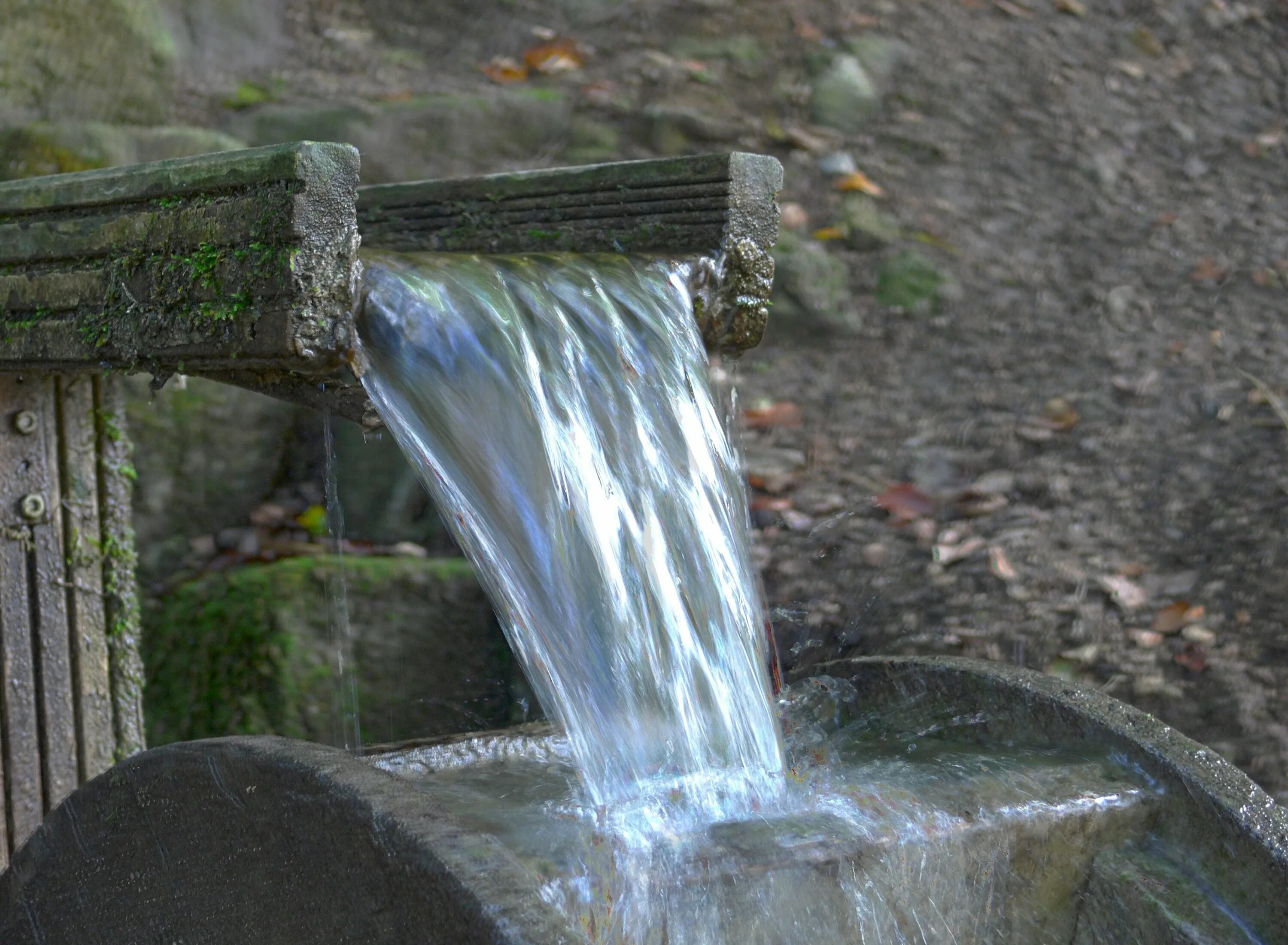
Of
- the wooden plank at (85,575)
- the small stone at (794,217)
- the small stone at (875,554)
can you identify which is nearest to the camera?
the wooden plank at (85,575)

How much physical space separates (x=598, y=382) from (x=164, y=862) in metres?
1.09

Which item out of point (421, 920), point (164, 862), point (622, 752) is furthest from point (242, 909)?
point (622, 752)

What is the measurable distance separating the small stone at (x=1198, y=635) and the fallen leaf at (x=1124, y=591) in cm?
15

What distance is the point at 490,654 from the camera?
4082 millimetres

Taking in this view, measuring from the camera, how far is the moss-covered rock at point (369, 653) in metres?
4.02

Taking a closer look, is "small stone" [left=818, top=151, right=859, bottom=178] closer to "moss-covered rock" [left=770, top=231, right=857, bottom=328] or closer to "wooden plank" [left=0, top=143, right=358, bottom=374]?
"moss-covered rock" [left=770, top=231, right=857, bottom=328]

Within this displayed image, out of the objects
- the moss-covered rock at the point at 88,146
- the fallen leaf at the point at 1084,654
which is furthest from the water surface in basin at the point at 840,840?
the moss-covered rock at the point at 88,146

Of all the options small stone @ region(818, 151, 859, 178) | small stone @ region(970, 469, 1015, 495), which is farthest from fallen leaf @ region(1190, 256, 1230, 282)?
small stone @ region(970, 469, 1015, 495)

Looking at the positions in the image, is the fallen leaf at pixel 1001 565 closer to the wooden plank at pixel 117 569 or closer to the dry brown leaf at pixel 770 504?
the dry brown leaf at pixel 770 504

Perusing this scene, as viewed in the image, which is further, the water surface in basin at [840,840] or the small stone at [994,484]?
the small stone at [994,484]

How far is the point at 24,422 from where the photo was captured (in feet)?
9.61

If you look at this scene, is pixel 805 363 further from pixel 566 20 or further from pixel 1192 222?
pixel 566 20

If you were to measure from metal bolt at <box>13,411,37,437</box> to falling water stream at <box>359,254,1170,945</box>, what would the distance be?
3.27 feet

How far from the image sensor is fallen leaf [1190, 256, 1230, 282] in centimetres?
571
